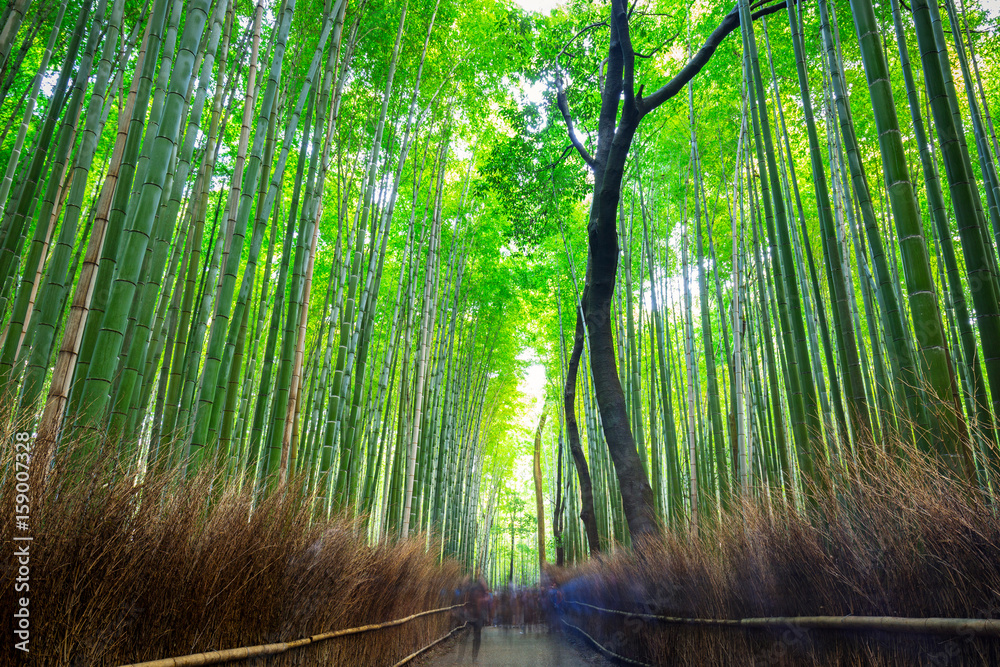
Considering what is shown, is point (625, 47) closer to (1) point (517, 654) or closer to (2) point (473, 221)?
(2) point (473, 221)

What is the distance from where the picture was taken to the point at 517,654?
509 centimetres

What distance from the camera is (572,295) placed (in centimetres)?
882

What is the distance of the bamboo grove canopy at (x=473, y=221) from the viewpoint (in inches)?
68.7

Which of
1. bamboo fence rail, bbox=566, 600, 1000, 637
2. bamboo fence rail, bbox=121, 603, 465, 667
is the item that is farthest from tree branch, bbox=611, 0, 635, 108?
bamboo fence rail, bbox=121, 603, 465, 667

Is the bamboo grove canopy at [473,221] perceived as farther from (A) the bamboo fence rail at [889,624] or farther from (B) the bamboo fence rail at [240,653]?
(B) the bamboo fence rail at [240,653]

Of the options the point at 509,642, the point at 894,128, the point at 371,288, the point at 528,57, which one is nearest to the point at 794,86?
the point at 528,57

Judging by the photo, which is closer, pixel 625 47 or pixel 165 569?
pixel 165 569

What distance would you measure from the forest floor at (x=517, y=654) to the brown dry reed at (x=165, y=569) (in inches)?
90.4

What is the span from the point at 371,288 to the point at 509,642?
4819 millimetres

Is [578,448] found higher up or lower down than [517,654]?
higher up

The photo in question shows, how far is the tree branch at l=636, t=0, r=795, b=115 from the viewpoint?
12.0 feet

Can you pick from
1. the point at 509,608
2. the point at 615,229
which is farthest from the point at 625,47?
the point at 509,608
